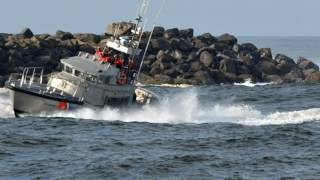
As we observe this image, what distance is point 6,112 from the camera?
43.5 meters

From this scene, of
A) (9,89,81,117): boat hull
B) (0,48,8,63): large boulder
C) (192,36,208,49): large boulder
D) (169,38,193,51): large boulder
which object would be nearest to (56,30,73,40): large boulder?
(169,38,193,51): large boulder

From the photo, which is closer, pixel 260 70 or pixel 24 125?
pixel 24 125

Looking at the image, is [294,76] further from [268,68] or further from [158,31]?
[158,31]

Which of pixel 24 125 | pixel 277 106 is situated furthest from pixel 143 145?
pixel 277 106

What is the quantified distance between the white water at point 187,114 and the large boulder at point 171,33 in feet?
129

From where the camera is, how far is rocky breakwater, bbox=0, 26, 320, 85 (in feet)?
253

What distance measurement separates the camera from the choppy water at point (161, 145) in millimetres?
26375

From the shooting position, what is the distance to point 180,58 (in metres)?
83.9

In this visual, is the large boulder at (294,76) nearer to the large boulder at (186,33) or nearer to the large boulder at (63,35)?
the large boulder at (186,33)

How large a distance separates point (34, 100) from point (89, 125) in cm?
334

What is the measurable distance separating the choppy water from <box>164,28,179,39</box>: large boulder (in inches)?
1691

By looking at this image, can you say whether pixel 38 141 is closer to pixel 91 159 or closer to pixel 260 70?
pixel 91 159

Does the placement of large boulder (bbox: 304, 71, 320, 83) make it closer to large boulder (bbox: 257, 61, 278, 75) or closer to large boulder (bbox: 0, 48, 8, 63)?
large boulder (bbox: 257, 61, 278, 75)

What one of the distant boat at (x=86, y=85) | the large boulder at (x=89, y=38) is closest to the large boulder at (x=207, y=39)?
the large boulder at (x=89, y=38)
